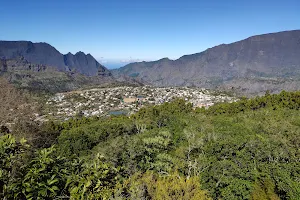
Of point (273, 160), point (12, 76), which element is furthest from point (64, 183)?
point (12, 76)

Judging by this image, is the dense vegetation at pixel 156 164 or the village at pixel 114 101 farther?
the village at pixel 114 101

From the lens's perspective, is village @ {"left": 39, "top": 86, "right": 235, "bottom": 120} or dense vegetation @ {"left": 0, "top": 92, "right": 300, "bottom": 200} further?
village @ {"left": 39, "top": 86, "right": 235, "bottom": 120}

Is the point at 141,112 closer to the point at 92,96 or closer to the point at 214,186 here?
the point at 214,186

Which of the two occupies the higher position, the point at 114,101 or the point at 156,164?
the point at 156,164
